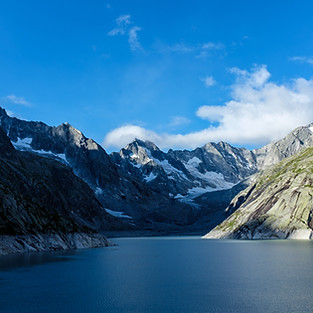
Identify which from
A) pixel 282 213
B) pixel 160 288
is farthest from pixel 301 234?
pixel 160 288

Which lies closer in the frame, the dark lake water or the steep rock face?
the dark lake water

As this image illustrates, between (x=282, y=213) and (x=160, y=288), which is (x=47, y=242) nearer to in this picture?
(x=160, y=288)

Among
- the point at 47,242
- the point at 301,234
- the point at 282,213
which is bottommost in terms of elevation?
the point at 47,242

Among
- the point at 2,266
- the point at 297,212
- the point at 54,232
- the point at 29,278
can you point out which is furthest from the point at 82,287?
the point at 297,212

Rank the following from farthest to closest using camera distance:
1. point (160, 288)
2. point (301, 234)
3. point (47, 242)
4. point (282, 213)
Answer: point (282, 213)
point (301, 234)
point (47, 242)
point (160, 288)

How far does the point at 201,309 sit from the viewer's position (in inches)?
1242

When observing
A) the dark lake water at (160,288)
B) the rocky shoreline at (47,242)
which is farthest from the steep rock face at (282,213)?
the dark lake water at (160,288)

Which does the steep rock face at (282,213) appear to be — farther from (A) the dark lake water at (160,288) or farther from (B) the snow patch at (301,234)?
(A) the dark lake water at (160,288)

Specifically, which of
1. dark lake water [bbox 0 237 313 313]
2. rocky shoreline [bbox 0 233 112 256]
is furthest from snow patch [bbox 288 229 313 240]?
dark lake water [bbox 0 237 313 313]

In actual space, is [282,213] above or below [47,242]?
above

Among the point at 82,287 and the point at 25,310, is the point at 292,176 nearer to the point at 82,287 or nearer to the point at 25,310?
the point at 82,287

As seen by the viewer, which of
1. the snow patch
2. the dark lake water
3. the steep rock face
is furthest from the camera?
the steep rock face

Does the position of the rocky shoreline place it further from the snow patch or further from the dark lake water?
the snow patch

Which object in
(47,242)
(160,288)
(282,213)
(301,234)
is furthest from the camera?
(282,213)
